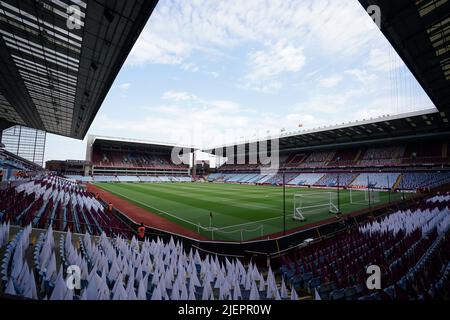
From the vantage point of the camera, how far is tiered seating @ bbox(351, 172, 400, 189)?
40.5 m

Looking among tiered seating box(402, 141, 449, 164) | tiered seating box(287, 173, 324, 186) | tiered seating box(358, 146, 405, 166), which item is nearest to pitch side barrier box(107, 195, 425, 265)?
tiered seating box(287, 173, 324, 186)

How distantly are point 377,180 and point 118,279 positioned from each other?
163 ft

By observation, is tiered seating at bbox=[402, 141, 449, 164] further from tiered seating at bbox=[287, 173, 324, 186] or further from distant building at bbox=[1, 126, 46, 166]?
distant building at bbox=[1, 126, 46, 166]

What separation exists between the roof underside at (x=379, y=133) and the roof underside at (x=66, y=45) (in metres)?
39.7

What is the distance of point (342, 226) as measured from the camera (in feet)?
49.9

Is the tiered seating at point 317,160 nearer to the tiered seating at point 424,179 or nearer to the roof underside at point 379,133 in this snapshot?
the roof underside at point 379,133

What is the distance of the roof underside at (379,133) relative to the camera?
36519 millimetres

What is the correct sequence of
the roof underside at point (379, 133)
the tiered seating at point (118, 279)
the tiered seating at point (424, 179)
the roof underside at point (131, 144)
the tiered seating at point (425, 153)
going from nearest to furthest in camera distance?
the tiered seating at point (118, 279) → the tiered seating at point (424, 179) → the roof underside at point (379, 133) → the tiered seating at point (425, 153) → the roof underside at point (131, 144)

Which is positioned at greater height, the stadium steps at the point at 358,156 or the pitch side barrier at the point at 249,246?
the stadium steps at the point at 358,156

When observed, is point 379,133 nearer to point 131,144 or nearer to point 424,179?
point 424,179

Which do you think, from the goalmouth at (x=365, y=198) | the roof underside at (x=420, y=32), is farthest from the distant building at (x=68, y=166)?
the roof underside at (x=420, y=32)

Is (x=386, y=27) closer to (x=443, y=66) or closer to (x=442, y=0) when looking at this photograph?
(x=442, y=0)
